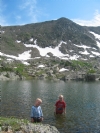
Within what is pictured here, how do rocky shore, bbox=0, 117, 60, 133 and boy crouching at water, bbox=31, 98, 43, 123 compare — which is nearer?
rocky shore, bbox=0, 117, 60, 133

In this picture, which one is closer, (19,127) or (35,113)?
(19,127)

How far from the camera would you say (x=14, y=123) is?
2036cm

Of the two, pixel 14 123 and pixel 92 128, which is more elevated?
pixel 14 123

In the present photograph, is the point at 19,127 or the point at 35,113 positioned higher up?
the point at 35,113

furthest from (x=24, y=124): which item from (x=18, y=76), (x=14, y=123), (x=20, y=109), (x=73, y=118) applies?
(x=18, y=76)

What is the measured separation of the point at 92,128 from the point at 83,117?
6348 millimetres

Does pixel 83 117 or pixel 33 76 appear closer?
pixel 83 117

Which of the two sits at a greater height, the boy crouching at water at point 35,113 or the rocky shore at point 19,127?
the boy crouching at water at point 35,113

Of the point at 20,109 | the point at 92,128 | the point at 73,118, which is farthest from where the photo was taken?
the point at 20,109

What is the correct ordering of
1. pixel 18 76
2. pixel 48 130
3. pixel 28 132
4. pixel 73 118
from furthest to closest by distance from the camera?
pixel 18 76 < pixel 73 118 < pixel 48 130 < pixel 28 132

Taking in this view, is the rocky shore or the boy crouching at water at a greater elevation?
the boy crouching at water

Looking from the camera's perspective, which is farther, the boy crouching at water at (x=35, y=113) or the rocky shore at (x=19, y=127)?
the boy crouching at water at (x=35, y=113)

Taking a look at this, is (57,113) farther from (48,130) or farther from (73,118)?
(48,130)

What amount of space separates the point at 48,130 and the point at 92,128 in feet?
30.3
